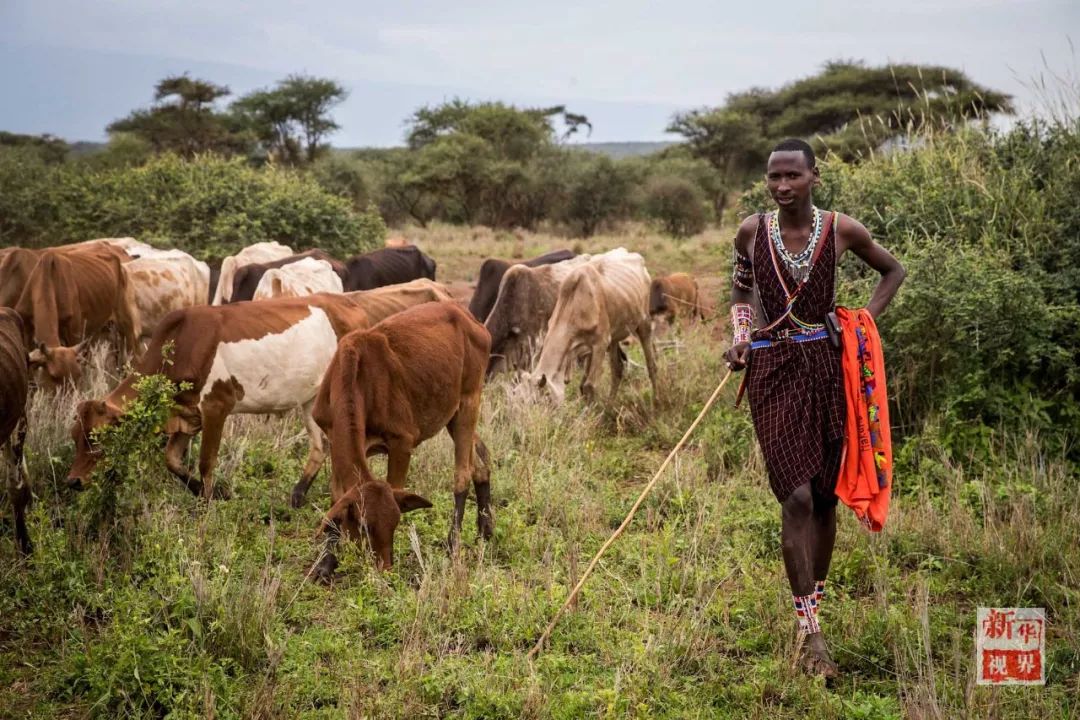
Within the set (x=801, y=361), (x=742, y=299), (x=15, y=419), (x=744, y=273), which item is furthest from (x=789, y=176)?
(x=15, y=419)

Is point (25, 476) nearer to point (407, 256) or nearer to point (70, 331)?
point (70, 331)

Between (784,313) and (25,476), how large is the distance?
4.82 m

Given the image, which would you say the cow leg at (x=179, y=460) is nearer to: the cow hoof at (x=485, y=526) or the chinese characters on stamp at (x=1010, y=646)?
the cow hoof at (x=485, y=526)

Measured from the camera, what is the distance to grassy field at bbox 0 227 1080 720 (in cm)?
424

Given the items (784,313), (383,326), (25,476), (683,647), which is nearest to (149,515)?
(25,476)

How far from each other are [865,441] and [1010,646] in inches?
49.5

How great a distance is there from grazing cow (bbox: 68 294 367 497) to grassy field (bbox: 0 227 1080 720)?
0.41m

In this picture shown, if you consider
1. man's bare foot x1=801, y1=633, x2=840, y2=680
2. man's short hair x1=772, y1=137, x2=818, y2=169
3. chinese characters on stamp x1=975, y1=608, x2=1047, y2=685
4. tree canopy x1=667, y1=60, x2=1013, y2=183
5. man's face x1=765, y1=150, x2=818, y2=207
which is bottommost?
chinese characters on stamp x1=975, y1=608, x2=1047, y2=685

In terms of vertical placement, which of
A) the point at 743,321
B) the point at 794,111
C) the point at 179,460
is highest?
the point at 794,111

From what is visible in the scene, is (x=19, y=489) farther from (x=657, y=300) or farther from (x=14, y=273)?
(x=657, y=300)

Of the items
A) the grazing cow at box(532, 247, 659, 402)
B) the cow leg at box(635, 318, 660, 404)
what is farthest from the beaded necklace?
the cow leg at box(635, 318, 660, 404)

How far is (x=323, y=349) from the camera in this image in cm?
762

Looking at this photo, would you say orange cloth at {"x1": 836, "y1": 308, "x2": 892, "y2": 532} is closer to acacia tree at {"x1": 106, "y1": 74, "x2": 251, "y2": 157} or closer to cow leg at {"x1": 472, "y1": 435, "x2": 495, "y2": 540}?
cow leg at {"x1": 472, "y1": 435, "x2": 495, "y2": 540}

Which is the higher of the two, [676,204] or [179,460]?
[676,204]
